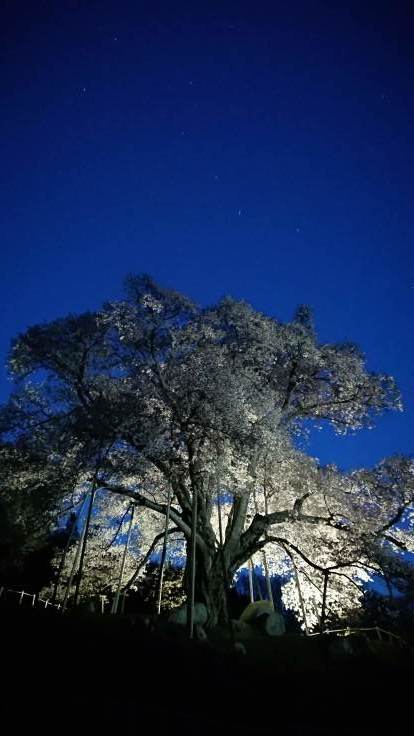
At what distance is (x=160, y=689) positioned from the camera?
456cm

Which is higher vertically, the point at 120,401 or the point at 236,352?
the point at 236,352

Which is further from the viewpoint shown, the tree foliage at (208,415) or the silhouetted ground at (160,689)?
the tree foliage at (208,415)

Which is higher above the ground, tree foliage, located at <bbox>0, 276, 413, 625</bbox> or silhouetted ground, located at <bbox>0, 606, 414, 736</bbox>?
tree foliage, located at <bbox>0, 276, 413, 625</bbox>

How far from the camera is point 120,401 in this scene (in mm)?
13578

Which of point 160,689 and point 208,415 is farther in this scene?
point 208,415

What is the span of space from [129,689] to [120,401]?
9786 millimetres

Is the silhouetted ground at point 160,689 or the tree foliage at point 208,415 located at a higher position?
the tree foliage at point 208,415

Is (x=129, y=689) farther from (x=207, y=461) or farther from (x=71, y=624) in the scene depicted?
(x=207, y=461)

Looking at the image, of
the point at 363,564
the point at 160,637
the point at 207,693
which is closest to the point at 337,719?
the point at 207,693

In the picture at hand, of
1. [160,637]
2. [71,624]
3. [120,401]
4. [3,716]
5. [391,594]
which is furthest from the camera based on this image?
[391,594]

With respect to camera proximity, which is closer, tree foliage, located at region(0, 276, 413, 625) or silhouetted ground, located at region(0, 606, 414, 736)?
silhouetted ground, located at region(0, 606, 414, 736)

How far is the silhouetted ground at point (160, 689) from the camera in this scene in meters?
3.37

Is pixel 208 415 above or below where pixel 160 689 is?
above

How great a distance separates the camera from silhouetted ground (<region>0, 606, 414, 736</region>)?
3374 millimetres
